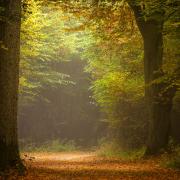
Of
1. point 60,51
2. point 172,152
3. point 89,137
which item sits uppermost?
point 60,51

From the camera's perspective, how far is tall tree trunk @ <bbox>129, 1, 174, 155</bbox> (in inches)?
716

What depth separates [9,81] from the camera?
37.4 ft

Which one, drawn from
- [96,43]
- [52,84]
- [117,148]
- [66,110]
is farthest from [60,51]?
[117,148]

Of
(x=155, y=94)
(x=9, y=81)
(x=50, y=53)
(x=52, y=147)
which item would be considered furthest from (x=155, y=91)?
(x=52, y=147)

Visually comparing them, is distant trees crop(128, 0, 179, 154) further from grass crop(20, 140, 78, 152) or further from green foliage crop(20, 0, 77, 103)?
grass crop(20, 140, 78, 152)

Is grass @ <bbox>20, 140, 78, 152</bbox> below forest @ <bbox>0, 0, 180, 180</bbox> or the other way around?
below

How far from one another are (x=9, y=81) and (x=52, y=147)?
987 inches

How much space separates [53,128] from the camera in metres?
40.3

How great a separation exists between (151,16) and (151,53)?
328 cm

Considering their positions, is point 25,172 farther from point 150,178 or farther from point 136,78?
point 136,78

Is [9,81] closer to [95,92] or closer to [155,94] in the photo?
[155,94]

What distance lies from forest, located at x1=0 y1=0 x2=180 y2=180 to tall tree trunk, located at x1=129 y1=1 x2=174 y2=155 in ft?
0.14

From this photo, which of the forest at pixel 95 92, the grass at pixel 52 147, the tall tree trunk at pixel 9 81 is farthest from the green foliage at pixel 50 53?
the tall tree trunk at pixel 9 81

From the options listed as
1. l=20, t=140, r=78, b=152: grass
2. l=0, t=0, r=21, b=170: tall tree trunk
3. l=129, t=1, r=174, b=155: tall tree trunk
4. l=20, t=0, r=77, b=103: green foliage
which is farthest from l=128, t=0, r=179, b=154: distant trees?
l=20, t=140, r=78, b=152: grass
